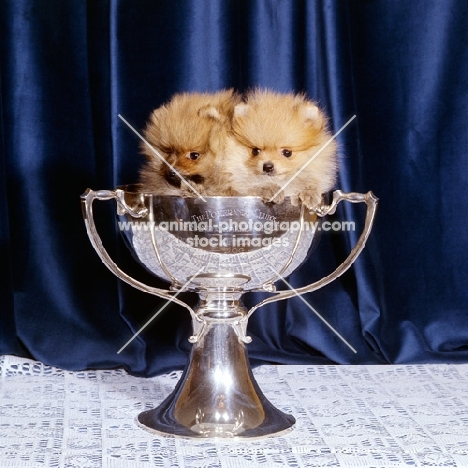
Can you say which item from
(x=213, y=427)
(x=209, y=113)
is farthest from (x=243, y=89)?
(x=213, y=427)

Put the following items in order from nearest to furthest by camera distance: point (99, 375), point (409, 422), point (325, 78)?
point (409, 422)
point (99, 375)
point (325, 78)

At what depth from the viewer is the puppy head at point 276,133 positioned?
116 centimetres

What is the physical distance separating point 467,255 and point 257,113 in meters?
0.72

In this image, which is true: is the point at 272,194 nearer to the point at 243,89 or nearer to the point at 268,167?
the point at 268,167

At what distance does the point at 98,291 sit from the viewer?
1.66 metres

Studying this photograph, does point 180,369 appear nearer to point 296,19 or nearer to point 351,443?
point 351,443

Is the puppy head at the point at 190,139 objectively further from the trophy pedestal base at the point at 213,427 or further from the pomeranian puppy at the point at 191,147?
the trophy pedestal base at the point at 213,427

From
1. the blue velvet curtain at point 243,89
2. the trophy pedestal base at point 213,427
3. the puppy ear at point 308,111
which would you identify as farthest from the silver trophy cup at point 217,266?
the blue velvet curtain at point 243,89

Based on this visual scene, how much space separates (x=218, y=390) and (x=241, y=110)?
417 millimetres

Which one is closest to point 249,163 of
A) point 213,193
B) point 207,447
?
point 213,193

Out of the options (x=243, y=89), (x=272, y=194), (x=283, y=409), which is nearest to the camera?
(x=272, y=194)

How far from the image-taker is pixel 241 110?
1.17 meters

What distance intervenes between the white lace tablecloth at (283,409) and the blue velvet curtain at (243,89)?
10 cm

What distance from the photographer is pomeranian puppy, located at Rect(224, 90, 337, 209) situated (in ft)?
3.81
